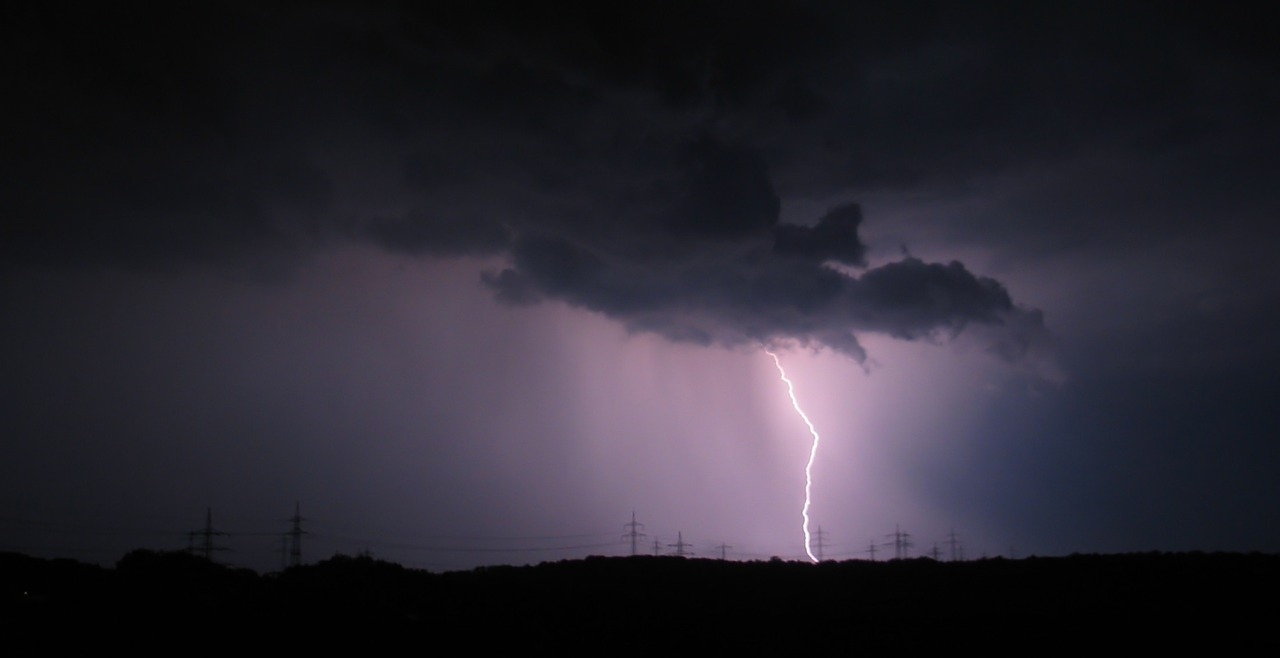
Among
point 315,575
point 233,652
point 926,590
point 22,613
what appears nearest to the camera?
point 233,652

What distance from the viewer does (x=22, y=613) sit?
41.5 m

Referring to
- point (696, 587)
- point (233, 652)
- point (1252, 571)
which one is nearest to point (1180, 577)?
point (1252, 571)

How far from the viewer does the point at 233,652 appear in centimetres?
3678

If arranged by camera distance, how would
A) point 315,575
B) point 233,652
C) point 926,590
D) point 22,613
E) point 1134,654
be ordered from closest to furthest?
point 1134,654
point 233,652
point 22,613
point 926,590
point 315,575

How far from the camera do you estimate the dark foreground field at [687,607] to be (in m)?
37.5

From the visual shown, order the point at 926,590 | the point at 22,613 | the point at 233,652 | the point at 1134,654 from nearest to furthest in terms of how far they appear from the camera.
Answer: the point at 1134,654 → the point at 233,652 → the point at 22,613 → the point at 926,590

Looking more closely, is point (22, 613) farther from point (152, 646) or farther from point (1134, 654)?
point (1134, 654)

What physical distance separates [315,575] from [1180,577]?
139ft

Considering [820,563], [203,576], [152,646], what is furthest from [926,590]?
[203,576]

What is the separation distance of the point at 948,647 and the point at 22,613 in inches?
1521

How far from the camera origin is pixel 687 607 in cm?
4472

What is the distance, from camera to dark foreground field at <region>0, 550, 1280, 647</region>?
3753 cm

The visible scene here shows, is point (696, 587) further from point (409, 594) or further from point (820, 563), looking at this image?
point (409, 594)

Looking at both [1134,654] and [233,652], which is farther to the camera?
[233,652]
